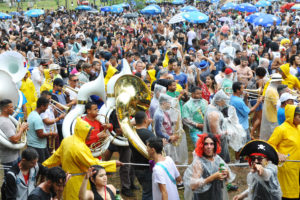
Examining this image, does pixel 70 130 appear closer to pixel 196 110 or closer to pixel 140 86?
pixel 140 86

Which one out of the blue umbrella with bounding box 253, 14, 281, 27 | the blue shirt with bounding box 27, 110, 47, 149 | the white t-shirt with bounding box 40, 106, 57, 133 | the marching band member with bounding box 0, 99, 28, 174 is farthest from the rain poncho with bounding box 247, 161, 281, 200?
the blue umbrella with bounding box 253, 14, 281, 27

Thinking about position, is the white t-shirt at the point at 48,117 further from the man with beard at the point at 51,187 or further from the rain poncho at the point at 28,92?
the man with beard at the point at 51,187

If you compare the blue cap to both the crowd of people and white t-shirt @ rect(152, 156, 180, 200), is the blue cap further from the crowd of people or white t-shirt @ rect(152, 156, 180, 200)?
white t-shirt @ rect(152, 156, 180, 200)

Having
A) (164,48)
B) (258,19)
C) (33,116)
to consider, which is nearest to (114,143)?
(33,116)

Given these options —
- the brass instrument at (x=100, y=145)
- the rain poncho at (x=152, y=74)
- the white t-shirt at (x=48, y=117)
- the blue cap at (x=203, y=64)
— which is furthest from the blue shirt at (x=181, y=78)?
the brass instrument at (x=100, y=145)

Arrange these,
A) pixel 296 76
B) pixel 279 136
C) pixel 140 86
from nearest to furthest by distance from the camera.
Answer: pixel 279 136 → pixel 140 86 → pixel 296 76

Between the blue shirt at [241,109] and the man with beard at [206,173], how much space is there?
290 centimetres

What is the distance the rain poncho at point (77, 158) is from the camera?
5.23 meters

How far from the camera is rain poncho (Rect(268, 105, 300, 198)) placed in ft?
19.1

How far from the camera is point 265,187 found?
4.85 m

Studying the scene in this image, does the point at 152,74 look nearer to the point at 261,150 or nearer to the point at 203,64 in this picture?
the point at 203,64

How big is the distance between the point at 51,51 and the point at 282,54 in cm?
701

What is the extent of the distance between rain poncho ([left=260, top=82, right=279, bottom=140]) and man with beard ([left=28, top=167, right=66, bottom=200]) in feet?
15.0

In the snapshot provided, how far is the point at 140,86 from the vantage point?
23.2 ft
